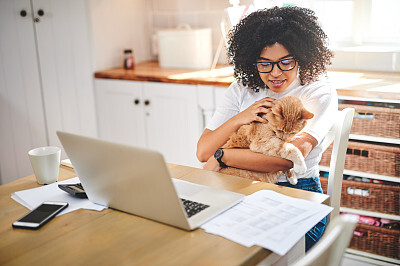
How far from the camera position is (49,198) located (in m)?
1.34

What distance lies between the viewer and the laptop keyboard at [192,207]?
117 centimetres

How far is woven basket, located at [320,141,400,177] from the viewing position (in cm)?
214

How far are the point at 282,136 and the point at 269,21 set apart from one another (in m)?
0.45

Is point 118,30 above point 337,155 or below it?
above

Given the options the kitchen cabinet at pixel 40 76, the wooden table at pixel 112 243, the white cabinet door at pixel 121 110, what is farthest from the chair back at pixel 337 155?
the kitchen cabinet at pixel 40 76

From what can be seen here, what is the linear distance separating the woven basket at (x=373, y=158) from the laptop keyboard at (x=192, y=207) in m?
1.25

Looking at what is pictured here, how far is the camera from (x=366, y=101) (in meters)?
2.18

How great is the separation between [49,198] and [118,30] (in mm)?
2241

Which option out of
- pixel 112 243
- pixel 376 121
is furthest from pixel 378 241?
pixel 112 243

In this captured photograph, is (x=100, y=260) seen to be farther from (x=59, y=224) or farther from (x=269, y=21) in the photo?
(x=269, y=21)

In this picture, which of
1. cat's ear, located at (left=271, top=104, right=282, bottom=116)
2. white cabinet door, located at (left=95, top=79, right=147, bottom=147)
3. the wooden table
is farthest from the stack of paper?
white cabinet door, located at (left=95, top=79, right=147, bottom=147)

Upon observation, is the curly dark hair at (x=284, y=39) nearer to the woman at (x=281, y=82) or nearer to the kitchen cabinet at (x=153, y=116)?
the woman at (x=281, y=82)

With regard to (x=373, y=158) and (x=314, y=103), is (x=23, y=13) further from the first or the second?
(x=373, y=158)

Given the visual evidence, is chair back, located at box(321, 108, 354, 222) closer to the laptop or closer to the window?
the laptop
